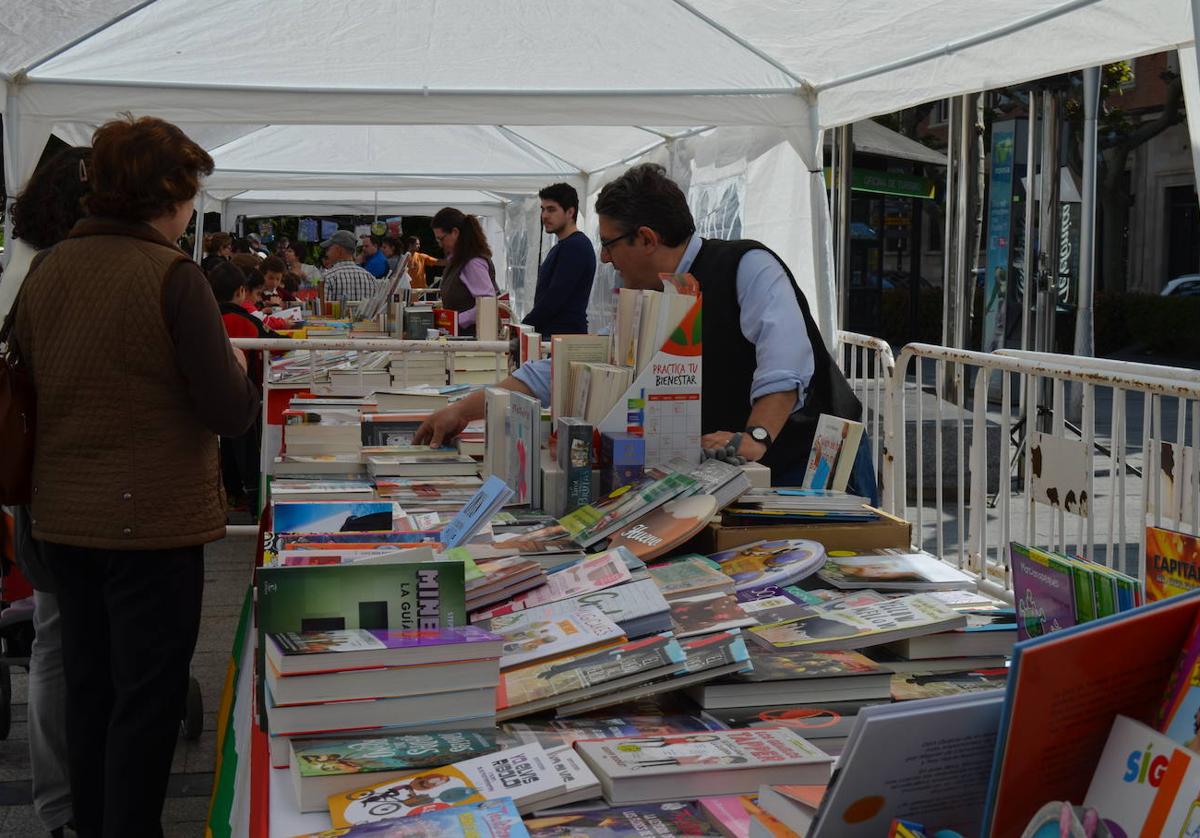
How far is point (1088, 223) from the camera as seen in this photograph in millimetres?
9172

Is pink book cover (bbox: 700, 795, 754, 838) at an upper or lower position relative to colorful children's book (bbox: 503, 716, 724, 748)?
lower

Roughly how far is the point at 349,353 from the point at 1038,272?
5.02 metres

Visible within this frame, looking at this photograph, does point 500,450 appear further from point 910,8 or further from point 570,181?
point 570,181

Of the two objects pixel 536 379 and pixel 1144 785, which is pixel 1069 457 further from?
pixel 1144 785

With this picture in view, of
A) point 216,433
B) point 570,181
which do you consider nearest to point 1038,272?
point 570,181

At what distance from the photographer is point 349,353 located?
675 centimetres

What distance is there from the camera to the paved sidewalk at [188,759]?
3344 millimetres

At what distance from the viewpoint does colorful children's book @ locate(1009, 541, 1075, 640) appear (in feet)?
4.70

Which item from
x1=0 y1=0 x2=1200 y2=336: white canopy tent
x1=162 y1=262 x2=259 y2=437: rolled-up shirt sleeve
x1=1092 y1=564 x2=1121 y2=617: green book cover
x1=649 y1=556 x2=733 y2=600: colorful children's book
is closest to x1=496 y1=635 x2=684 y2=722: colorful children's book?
x1=649 y1=556 x2=733 y2=600: colorful children's book

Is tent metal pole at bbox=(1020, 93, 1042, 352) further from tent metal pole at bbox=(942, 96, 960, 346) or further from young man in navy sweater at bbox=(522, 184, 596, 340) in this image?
young man in navy sweater at bbox=(522, 184, 596, 340)

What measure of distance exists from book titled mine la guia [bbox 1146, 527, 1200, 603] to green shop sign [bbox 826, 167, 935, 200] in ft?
40.8

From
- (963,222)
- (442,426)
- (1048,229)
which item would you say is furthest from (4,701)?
(963,222)

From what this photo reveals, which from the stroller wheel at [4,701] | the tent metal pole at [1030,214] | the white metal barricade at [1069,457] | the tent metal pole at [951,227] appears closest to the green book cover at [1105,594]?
the white metal barricade at [1069,457]

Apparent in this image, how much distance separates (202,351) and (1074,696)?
2.01 metres
